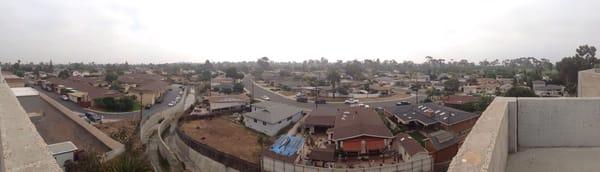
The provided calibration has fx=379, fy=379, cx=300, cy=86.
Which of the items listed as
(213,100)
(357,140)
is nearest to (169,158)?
(357,140)

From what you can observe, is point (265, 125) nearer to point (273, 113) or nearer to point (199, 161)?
point (273, 113)

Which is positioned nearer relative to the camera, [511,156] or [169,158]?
[511,156]

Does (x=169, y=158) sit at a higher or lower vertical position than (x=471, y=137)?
lower

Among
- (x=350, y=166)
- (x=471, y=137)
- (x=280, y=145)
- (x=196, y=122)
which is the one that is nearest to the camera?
(x=471, y=137)

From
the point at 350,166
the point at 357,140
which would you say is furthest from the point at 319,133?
the point at 350,166

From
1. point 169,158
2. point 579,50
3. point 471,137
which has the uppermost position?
point 579,50

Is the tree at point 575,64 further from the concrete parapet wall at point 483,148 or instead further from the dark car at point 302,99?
the concrete parapet wall at point 483,148

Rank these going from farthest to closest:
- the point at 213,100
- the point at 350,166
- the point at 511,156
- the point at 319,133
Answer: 1. the point at 213,100
2. the point at 319,133
3. the point at 350,166
4. the point at 511,156

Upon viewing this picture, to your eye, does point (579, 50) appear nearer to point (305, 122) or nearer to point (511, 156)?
point (305, 122)
